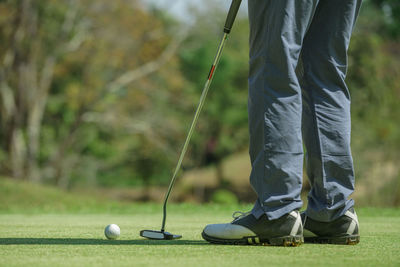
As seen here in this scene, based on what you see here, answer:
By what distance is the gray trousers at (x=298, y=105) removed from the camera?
275cm

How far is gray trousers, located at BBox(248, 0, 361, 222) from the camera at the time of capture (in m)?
2.75

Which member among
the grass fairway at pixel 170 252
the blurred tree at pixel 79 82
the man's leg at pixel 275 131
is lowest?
the grass fairway at pixel 170 252

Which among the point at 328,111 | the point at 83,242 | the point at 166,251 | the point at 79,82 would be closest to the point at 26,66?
the point at 79,82

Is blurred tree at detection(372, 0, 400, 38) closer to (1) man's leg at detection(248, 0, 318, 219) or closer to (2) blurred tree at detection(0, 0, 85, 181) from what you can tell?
(2) blurred tree at detection(0, 0, 85, 181)

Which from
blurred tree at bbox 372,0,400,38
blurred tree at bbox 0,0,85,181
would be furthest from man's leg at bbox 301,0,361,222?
blurred tree at bbox 0,0,85,181

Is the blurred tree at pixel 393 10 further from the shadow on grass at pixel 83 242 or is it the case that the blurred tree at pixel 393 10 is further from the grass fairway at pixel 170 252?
the shadow on grass at pixel 83 242

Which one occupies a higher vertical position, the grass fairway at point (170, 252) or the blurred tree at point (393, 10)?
the blurred tree at point (393, 10)

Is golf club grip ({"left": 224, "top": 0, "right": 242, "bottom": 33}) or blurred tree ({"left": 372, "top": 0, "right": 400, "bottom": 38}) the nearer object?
golf club grip ({"left": 224, "top": 0, "right": 242, "bottom": 33})

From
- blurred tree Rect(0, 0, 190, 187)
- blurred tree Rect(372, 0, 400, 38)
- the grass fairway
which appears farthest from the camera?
blurred tree Rect(0, 0, 190, 187)

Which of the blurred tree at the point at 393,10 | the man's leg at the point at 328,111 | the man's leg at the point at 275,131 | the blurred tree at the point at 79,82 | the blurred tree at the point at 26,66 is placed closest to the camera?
the man's leg at the point at 275,131

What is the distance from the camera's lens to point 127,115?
22.4 m

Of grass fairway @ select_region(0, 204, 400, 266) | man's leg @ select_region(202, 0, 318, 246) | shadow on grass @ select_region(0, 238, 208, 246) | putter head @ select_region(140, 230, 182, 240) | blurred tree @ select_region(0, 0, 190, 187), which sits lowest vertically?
grass fairway @ select_region(0, 204, 400, 266)

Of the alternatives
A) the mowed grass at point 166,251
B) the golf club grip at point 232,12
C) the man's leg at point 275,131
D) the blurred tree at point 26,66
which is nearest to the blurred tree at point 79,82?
the blurred tree at point 26,66

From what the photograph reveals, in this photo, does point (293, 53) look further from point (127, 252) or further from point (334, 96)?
point (127, 252)
